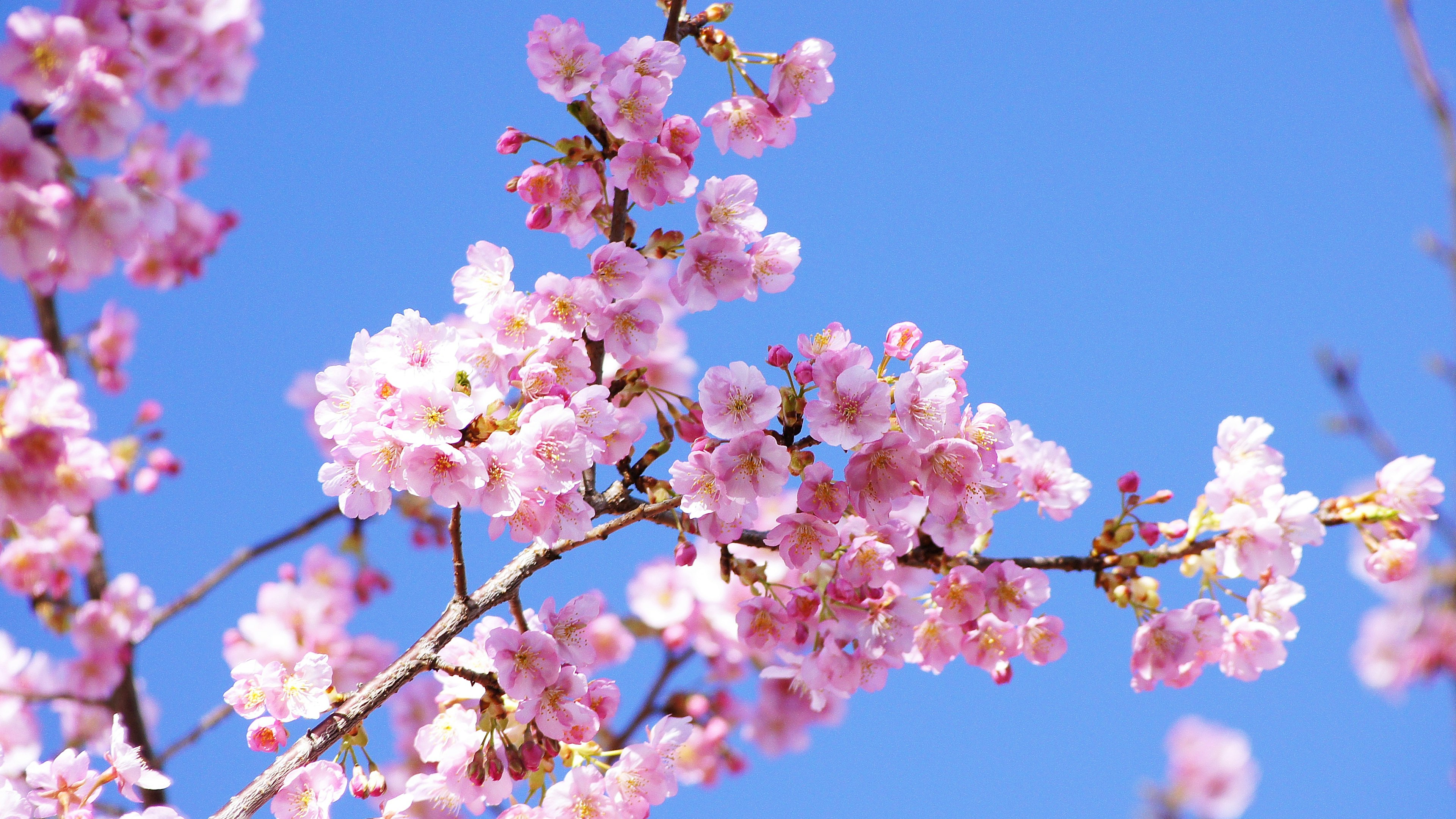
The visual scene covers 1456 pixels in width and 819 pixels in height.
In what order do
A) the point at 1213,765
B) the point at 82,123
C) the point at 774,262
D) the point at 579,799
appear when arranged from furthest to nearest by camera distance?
the point at 1213,765
the point at 774,262
the point at 579,799
the point at 82,123

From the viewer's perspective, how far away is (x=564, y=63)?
2381 millimetres

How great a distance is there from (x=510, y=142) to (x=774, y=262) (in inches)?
27.2

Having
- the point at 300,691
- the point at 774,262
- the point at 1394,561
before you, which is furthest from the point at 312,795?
the point at 1394,561

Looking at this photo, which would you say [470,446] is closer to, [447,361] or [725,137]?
[447,361]

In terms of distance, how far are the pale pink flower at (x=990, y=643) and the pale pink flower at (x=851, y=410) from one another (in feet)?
2.55

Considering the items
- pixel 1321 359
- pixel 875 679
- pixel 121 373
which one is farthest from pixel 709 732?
pixel 121 373

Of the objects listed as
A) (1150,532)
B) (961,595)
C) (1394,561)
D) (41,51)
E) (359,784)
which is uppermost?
(41,51)

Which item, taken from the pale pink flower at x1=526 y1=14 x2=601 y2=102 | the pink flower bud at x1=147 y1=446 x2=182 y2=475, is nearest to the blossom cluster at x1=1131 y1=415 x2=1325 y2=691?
the pale pink flower at x1=526 y1=14 x2=601 y2=102

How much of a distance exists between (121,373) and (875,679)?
455cm

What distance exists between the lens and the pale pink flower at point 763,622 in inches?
99.6

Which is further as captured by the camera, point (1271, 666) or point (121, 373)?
point (121, 373)

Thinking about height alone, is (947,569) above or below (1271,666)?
above

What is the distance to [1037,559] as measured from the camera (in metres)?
2.49

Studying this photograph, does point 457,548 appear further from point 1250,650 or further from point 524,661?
point 1250,650
